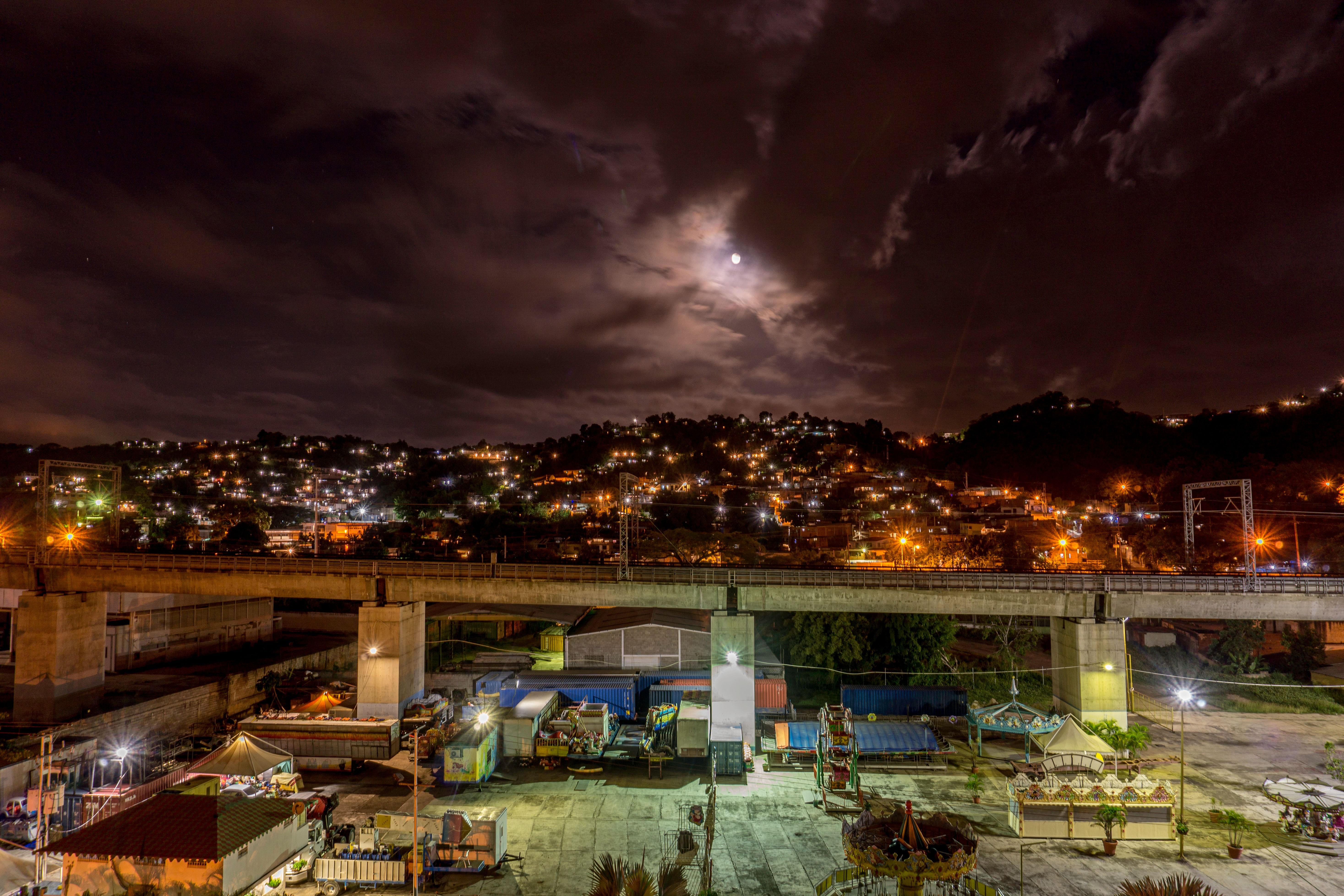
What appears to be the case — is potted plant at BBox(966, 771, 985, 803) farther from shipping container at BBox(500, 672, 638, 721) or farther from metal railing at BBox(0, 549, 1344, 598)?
shipping container at BBox(500, 672, 638, 721)

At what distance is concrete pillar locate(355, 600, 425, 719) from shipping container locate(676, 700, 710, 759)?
13802 millimetres

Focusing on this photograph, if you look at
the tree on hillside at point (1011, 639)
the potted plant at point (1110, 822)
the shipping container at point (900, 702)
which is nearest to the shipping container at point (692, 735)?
the shipping container at point (900, 702)

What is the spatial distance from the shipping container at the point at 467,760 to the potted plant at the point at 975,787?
55.2ft

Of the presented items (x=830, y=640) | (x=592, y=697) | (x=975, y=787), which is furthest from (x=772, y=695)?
(x=975, y=787)

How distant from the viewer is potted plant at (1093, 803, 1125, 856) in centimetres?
1812

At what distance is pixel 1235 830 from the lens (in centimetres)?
1831

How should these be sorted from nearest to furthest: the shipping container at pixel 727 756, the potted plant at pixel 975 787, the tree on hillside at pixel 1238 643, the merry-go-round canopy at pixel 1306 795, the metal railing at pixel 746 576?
the merry-go-round canopy at pixel 1306 795 → the potted plant at pixel 975 787 → the shipping container at pixel 727 756 → the metal railing at pixel 746 576 → the tree on hillside at pixel 1238 643

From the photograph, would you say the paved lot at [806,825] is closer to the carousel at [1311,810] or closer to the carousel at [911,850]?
the carousel at [1311,810]

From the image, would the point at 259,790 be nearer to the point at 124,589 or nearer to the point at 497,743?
the point at 497,743

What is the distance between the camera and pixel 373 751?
25.4 meters

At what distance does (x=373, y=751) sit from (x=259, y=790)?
613cm

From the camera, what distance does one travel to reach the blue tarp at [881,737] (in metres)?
24.3

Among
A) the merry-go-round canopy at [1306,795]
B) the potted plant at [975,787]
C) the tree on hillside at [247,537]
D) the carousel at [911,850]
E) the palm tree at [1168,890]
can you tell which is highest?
the tree on hillside at [247,537]

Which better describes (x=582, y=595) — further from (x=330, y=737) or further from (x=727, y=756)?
(x=330, y=737)
